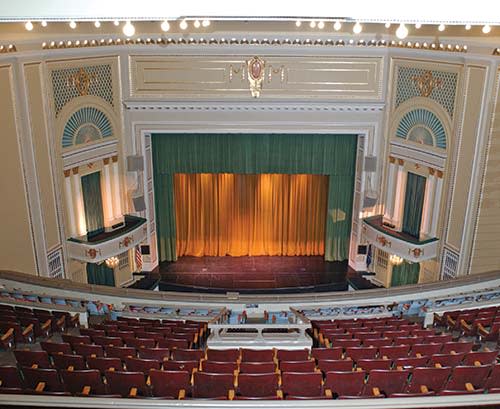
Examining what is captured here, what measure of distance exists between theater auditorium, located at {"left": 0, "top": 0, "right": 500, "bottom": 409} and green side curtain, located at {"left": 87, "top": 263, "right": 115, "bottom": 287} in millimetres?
75

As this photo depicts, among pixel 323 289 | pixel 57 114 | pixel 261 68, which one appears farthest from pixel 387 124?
pixel 57 114

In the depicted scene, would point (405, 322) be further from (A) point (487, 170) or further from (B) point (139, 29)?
(B) point (139, 29)

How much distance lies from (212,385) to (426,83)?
418 inches

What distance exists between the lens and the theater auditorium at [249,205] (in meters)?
6.41

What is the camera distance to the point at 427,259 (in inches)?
518

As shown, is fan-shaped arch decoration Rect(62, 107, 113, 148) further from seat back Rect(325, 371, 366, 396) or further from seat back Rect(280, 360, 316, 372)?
seat back Rect(325, 371, 366, 396)

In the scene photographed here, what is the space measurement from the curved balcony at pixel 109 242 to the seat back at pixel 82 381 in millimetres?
8159

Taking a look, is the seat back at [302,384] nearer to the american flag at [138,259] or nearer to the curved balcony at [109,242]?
the curved balcony at [109,242]

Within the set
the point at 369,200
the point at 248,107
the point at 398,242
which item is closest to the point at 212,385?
the point at 398,242

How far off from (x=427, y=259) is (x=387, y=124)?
395 centimetres

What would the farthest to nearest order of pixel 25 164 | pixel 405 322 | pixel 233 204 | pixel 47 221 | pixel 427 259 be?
1. pixel 233 204
2. pixel 427 259
3. pixel 47 221
4. pixel 25 164
5. pixel 405 322

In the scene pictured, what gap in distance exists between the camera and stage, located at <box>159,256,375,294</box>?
1505 centimetres

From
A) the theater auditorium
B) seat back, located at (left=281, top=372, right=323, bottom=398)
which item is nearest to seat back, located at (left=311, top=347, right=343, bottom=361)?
the theater auditorium

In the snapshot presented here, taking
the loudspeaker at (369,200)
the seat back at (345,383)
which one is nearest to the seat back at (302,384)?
the seat back at (345,383)
